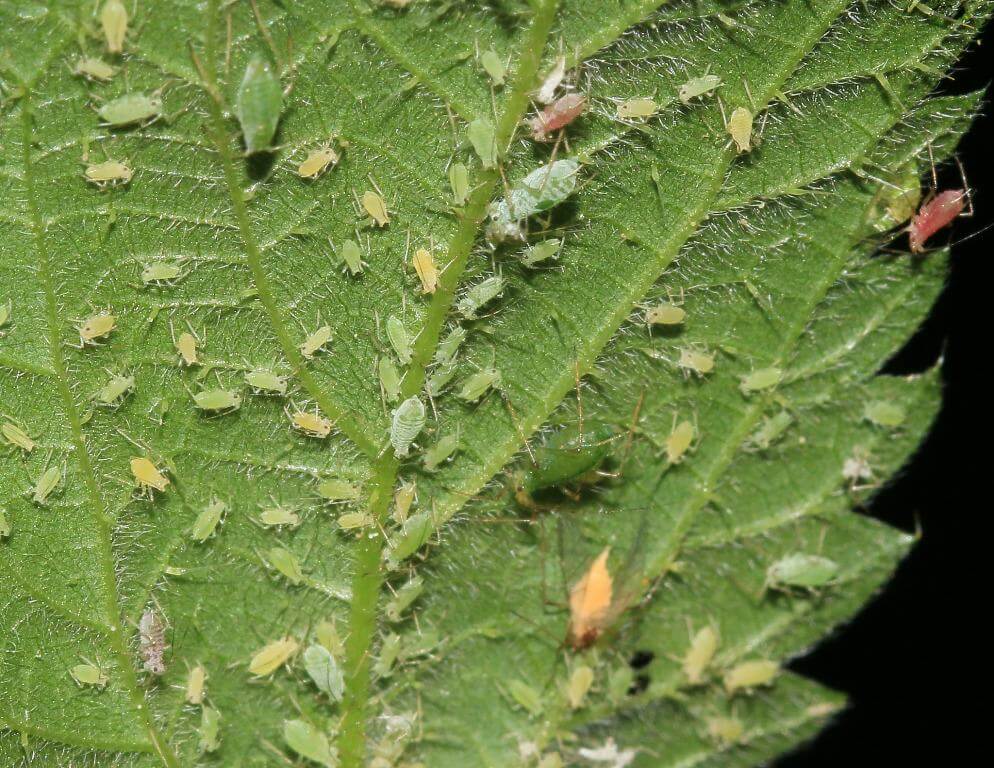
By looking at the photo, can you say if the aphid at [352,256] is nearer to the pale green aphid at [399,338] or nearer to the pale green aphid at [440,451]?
the pale green aphid at [399,338]

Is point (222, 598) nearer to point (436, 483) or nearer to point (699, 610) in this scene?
point (436, 483)

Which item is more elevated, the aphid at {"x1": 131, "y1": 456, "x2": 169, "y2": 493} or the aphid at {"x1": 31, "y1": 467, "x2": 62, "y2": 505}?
the aphid at {"x1": 131, "y1": 456, "x2": 169, "y2": 493}

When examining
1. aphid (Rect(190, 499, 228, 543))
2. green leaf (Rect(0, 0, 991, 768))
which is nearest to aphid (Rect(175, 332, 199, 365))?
green leaf (Rect(0, 0, 991, 768))

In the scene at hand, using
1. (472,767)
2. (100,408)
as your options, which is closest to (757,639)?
(472,767)

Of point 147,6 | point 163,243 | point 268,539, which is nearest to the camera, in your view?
point 147,6

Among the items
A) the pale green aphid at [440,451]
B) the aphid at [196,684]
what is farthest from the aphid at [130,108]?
the aphid at [196,684]

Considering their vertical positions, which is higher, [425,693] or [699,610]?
[699,610]

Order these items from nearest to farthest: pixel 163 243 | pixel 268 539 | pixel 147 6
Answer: pixel 147 6 → pixel 163 243 → pixel 268 539

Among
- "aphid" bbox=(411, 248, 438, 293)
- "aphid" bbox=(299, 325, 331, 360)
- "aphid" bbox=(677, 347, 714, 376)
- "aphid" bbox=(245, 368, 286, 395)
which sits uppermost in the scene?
"aphid" bbox=(411, 248, 438, 293)

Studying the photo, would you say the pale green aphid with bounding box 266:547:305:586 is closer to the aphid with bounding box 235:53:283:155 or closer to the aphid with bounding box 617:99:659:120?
the aphid with bounding box 235:53:283:155
